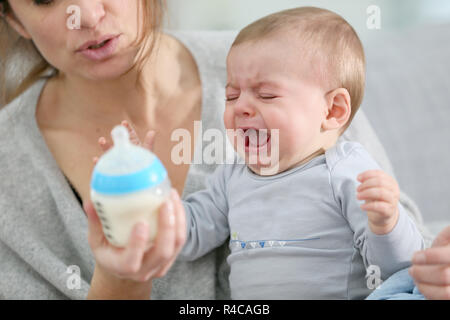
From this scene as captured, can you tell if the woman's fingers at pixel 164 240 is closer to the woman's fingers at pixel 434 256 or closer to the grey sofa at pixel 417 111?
the woman's fingers at pixel 434 256

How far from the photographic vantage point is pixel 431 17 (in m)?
2.07

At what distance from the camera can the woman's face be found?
112cm

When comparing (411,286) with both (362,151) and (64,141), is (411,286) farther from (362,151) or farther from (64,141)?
(64,141)

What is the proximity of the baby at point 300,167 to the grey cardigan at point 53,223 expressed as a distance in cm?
15

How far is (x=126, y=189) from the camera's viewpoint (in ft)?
2.26

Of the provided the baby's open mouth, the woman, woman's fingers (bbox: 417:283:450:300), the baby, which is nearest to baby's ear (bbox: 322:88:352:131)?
the baby

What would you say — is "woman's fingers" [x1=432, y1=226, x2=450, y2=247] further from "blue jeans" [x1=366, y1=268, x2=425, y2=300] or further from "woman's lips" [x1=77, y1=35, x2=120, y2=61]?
"woman's lips" [x1=77, y1=35, x2=120, y2=61]

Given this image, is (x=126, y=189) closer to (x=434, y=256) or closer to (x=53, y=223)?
(x=434, y=256)

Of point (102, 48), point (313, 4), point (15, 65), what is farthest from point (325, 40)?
point (15, 65)

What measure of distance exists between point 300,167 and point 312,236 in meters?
0.14

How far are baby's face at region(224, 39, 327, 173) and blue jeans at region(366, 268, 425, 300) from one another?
0.94 ft

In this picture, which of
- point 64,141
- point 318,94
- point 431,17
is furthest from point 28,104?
point 431,17

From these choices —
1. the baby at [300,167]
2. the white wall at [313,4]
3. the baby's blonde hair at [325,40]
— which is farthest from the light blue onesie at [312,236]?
the white wall at [313,4]
